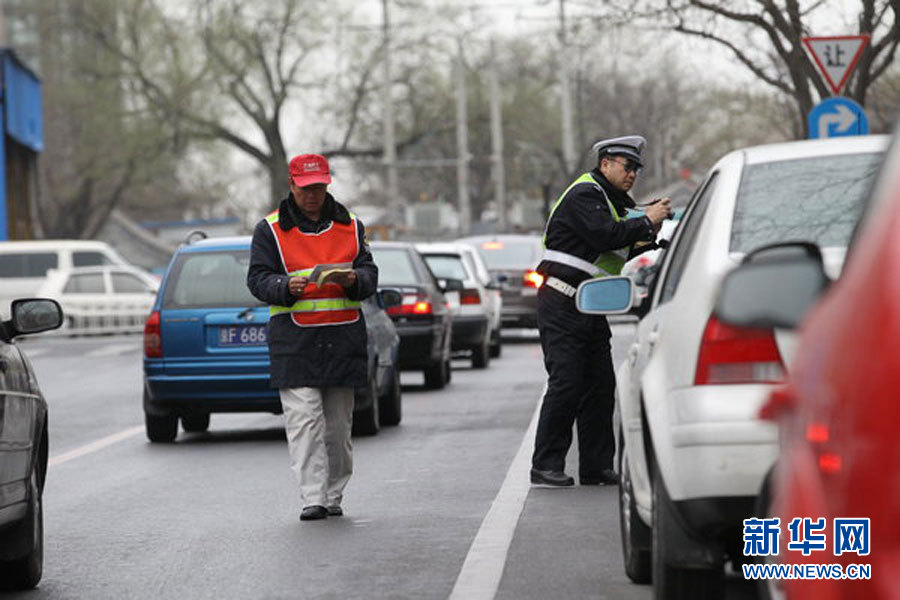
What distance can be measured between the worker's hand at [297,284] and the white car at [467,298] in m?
13.9

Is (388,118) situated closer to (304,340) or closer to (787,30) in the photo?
(787,30)

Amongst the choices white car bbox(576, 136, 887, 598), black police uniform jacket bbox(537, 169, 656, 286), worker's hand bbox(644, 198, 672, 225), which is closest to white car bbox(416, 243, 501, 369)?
black police uniform jacket bbox(537, 169, 656, 286)

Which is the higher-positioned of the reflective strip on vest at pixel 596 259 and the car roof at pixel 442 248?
the reflective strip on vest at pixel 596 259

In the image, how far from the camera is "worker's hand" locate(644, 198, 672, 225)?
401 inches

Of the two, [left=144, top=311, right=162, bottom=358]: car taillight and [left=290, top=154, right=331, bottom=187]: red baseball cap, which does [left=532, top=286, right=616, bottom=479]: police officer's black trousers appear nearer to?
[left=290, top=154, right=331, bottom=187]: red baseball cap

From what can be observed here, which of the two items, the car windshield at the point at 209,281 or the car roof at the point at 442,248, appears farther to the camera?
the car roof at the point at 442,248

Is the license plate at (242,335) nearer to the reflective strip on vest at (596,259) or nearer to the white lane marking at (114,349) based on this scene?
the reflective strip on vest at (596,259)

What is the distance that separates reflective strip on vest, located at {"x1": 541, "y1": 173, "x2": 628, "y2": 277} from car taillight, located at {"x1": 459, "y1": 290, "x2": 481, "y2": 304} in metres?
13.3

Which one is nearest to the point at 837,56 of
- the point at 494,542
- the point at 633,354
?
the point at 494,542

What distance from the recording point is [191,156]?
71375mm

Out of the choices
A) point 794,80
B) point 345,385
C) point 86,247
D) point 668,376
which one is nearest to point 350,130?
point 86,247

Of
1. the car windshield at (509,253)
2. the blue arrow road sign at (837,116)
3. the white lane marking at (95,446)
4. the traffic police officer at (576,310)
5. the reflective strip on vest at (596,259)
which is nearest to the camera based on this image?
the traffic police officer at (576,310)

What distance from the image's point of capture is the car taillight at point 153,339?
14836 millimetres

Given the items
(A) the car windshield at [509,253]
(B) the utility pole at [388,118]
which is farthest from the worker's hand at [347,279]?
(B) the utility pole at [388,118]
